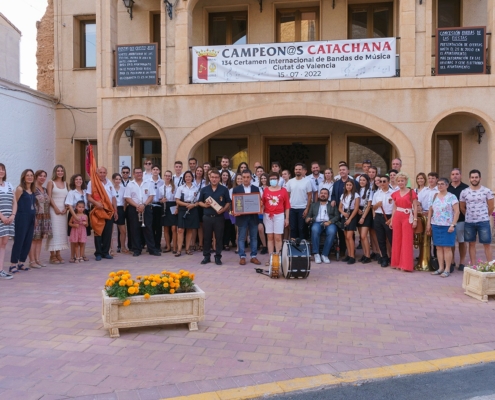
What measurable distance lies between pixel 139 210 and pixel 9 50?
14266mm

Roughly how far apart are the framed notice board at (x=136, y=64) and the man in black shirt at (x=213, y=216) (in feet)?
18.1

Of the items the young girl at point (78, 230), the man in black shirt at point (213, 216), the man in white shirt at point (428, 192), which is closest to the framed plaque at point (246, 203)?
the man in black shirt at point (213, 216)

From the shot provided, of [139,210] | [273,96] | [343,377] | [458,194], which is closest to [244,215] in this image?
[139,210]

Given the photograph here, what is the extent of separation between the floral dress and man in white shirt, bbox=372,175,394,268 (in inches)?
240

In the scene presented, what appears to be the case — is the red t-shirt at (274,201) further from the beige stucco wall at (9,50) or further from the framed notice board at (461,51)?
the beige stucco wall at (9,50)

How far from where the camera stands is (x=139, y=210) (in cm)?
951

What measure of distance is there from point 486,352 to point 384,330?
3.37 feet

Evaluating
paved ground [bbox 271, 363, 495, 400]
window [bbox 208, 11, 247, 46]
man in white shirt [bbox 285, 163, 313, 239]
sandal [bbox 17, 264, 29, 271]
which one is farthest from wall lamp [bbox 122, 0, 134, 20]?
paved ground [bbox 271, 363, 495, 400]

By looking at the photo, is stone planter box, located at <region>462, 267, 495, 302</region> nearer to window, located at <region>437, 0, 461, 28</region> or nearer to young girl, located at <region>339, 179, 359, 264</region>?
young girl, located at <region>339, 179, 359, 264</region>

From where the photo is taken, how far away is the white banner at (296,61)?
12219mm

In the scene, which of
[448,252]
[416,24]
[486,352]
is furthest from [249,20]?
[486,352]

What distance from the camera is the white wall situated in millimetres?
13305

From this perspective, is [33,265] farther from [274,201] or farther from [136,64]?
[136,64]

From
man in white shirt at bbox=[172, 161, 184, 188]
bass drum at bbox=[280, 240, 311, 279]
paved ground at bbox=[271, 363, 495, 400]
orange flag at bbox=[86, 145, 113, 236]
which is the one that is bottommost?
paved ground at bbox=[271, 363, 495, 400]
